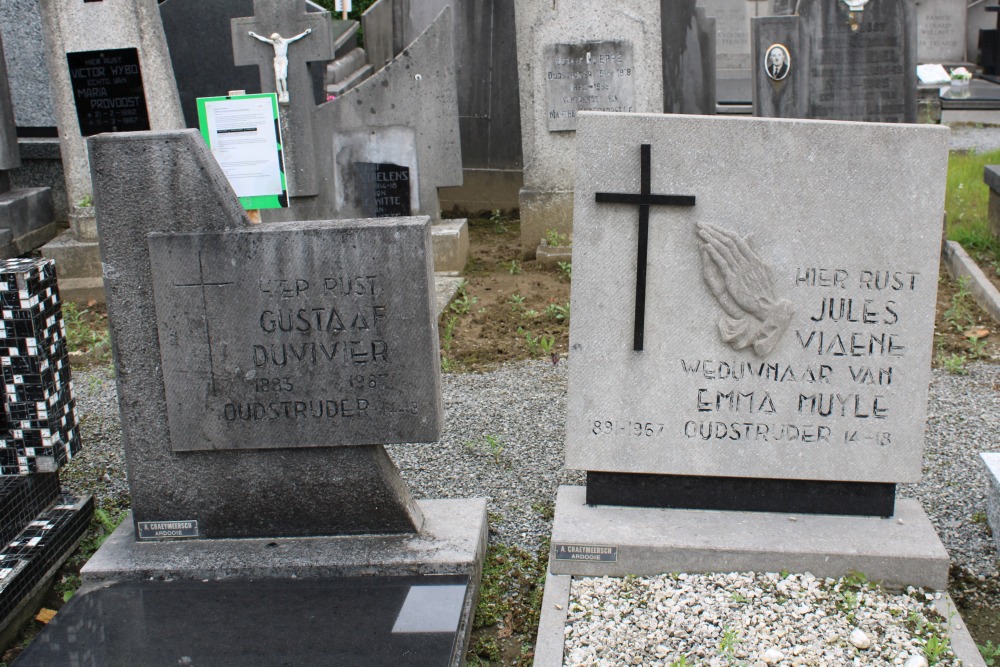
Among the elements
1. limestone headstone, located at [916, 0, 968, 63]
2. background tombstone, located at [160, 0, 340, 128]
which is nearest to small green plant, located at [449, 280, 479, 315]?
background tombstone, located at [160, 0, 340, 128]

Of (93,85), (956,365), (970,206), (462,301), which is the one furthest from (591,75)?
(93,85)

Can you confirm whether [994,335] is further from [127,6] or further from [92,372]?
[127,6]

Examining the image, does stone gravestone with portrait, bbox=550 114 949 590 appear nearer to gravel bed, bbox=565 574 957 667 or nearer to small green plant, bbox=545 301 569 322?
gravel bed, bbox=565 574 957 667

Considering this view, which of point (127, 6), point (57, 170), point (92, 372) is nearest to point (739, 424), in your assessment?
point (92, 372)

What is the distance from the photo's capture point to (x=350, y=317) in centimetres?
344

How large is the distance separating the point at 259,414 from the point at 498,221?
6.20 metres

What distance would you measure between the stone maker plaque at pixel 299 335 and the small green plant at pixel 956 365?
10.9ft

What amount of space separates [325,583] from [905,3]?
6297 mm

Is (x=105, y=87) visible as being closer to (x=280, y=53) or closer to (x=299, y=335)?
(x=280, y=53)

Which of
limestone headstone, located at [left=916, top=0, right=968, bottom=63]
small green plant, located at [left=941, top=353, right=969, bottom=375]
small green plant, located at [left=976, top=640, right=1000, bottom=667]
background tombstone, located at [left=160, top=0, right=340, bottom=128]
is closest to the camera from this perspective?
small green plant, located at [left=976, top=640, right=1000, bottom=667]

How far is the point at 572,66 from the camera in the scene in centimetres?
765

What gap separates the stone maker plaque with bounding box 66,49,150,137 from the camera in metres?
7.29

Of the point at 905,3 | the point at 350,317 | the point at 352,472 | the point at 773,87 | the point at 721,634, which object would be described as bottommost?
the point at 721,634

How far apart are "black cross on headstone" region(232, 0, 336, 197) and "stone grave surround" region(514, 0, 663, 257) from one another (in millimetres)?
1563
